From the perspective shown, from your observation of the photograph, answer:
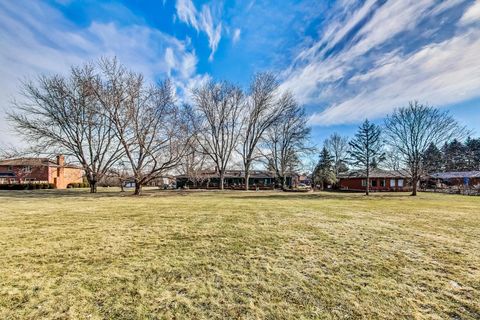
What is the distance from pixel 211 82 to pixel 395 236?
34.7 m

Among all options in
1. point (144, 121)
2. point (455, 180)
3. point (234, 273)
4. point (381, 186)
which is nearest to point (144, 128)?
point (144, 121)

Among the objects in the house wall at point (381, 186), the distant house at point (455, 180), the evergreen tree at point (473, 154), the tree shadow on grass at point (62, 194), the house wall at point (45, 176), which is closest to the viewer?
the tree shadow on grass at point (62, 194)

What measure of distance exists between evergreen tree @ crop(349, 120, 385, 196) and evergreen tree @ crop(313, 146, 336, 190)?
1506cm

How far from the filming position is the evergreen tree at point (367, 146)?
94.9 ft

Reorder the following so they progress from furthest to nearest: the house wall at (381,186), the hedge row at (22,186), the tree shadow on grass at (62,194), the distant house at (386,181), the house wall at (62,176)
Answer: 1. the distant house at (386,181)
2. the house wall at (381,186)
3. the house wall at (62,176)
4. the hedge row at (22,186)
5. the tree shadow on grass at (62,194)

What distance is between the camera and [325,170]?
1799 inches

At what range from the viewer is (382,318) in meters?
2.89

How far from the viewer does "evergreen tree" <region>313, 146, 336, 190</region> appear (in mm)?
44906

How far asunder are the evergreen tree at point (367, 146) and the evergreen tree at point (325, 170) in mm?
15059

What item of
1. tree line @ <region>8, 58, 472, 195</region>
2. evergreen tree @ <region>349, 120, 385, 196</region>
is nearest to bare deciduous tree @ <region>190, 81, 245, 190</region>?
tree line @ <region>8, 58, 472, 195</region>

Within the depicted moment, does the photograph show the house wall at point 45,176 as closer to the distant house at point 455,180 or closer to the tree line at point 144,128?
the tree line at point 144,128

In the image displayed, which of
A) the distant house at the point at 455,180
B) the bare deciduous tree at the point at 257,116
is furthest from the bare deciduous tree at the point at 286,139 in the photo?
the distant house at the point at 455,180

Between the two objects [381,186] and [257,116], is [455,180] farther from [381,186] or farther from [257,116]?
[257,116]

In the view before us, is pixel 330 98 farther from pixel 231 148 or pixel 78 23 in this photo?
pixel 78 23
